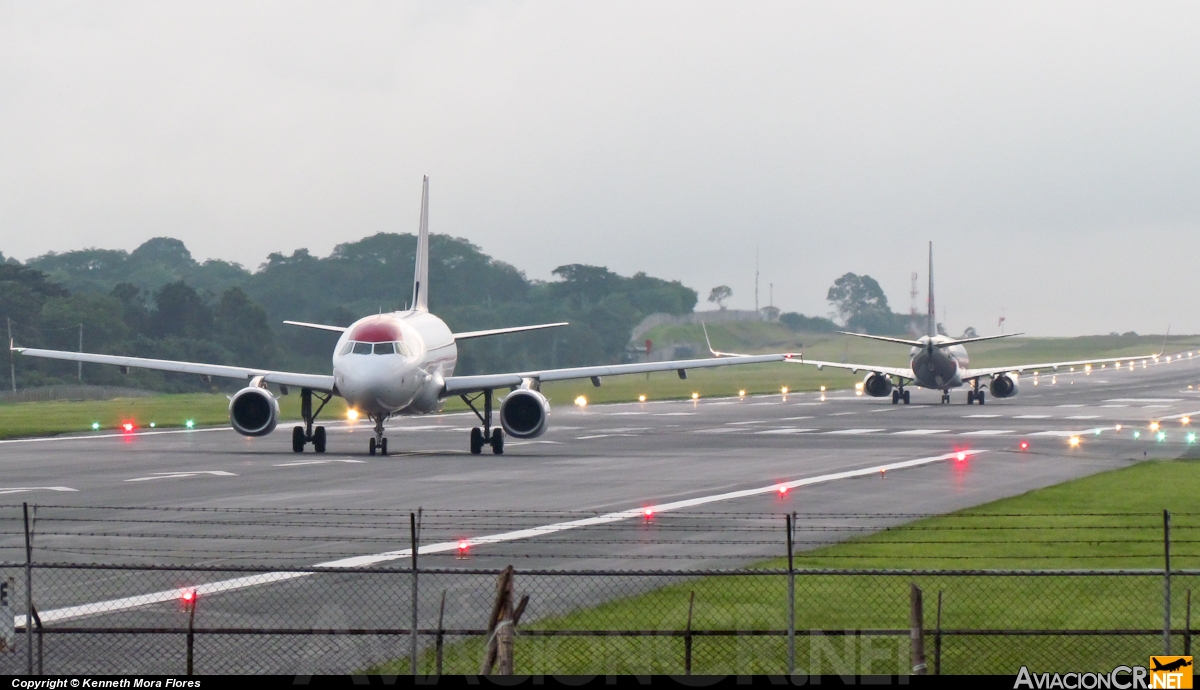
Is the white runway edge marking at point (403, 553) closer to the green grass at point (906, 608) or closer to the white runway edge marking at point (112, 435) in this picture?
the green grass at point (906, 608)

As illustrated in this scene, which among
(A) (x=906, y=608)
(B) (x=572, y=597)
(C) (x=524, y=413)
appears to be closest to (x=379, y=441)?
(C) (x=524, y=413)

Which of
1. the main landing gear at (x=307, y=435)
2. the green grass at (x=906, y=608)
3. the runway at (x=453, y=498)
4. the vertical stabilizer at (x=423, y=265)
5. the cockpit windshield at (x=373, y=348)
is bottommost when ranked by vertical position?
the green grass at (x=906, y=608)

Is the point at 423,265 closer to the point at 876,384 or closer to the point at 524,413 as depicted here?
the point at 524,413

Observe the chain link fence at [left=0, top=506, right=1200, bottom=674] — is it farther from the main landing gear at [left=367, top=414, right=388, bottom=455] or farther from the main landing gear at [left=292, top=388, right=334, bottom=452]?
the main landing gear at [left=292, top=388, right=334, bottom=452]

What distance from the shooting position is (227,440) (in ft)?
154

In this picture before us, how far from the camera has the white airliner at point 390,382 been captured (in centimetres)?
3797

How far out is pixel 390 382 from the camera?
124 ft

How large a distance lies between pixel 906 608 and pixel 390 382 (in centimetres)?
2324

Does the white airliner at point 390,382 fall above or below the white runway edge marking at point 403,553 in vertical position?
above

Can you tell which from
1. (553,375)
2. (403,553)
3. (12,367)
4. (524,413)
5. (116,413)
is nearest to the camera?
(403,553)

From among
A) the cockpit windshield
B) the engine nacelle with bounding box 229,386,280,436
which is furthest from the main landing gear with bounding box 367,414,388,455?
the engine nacelle with bounding box 229,386,280,436

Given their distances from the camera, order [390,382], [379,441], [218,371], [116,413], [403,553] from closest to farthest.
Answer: [403,553], [390,382], [379,441], [218,371], [116,413]

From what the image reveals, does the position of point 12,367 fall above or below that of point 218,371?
above

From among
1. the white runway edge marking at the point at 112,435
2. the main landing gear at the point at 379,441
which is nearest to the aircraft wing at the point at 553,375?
the main landing gear at the point at 379,441
